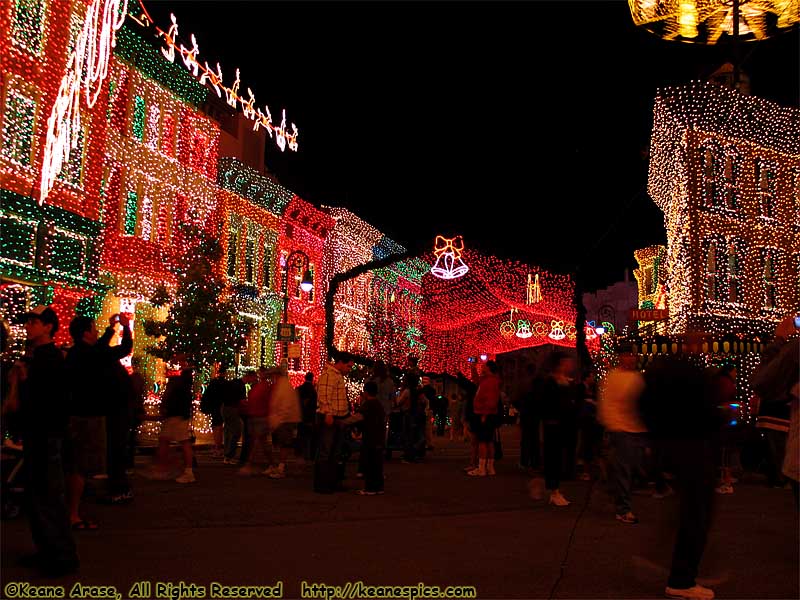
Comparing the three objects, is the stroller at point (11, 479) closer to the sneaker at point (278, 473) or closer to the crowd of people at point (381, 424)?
the crowd of people at point (381, 424)

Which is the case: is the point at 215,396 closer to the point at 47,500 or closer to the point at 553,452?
the point at 553,452

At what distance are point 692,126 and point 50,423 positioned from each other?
29378 mm

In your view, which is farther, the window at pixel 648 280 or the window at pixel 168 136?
the window at pixel 648 280

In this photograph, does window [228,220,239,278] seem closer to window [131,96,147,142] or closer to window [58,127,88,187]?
window [131,96,147,142]

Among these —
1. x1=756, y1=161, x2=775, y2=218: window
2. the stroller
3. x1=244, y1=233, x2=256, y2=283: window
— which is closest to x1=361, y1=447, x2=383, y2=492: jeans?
the stroller

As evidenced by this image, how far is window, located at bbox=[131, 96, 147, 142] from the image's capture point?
29.7m

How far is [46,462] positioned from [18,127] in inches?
711

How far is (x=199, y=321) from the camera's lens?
26469 millimetres

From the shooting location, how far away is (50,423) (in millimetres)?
6820

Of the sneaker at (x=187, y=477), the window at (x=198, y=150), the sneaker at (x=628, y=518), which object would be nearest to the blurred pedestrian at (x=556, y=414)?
the sneaker at (x=628, y=518)

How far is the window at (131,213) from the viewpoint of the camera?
2935 centimetres

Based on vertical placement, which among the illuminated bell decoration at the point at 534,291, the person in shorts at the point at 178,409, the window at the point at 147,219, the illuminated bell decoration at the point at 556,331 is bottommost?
the person in shorts at the point at 178,409

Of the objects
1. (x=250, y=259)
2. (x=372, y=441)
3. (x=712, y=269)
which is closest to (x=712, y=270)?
(x=712, y=269)

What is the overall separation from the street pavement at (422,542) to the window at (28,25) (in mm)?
13712
